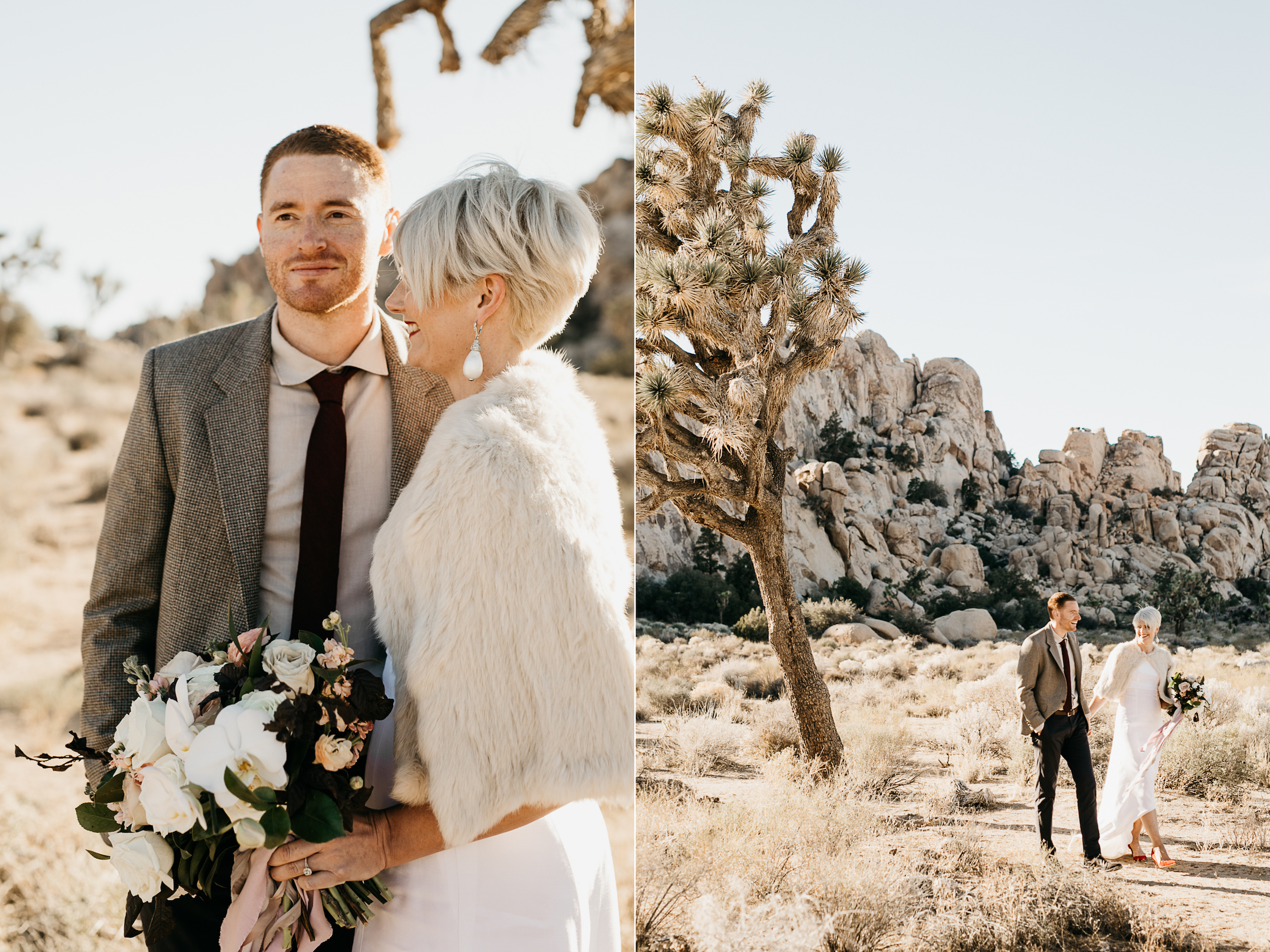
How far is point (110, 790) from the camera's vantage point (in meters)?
1.19

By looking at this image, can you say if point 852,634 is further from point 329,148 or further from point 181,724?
point 181,724

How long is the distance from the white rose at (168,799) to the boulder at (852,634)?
9.44ft

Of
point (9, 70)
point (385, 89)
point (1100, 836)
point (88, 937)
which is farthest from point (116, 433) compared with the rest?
point (1100, 836)

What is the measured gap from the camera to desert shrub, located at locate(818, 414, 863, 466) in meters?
3.72

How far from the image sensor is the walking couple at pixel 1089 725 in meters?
3.13

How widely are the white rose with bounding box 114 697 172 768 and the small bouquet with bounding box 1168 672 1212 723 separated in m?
3.32

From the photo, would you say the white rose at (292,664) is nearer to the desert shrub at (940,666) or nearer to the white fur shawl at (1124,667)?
the desert shrub at (940,666)

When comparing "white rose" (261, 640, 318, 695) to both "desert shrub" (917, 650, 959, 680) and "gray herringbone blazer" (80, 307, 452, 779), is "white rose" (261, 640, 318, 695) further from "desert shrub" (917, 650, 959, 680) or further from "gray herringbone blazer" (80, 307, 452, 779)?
"desert shrub" (917, 650, 959, 680)

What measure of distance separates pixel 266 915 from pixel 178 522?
69 cm

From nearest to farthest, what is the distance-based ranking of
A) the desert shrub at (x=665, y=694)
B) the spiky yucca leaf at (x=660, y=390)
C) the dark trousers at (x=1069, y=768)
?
1. the dark trousers at (x=1069, y=768)
2. the spiky yucca leaf at (x=660, y=390)
3. the desert shrub at (x=665, y=694)

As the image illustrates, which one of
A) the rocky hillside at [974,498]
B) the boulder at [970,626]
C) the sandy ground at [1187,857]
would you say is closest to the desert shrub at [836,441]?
the rocky hillside at [974,498]

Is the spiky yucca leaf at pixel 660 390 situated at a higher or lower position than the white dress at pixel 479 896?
higher

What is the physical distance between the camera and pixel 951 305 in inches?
141

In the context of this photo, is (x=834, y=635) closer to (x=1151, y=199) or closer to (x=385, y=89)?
→ (x=1151, y=199)
